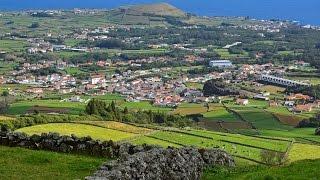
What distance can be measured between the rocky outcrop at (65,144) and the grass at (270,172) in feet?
9.22

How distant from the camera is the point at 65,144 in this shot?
17953 mm

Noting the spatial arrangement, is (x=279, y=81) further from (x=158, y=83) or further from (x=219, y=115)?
(x=219, y=115)

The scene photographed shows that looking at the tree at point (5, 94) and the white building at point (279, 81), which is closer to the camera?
the tree at point (5, 94)

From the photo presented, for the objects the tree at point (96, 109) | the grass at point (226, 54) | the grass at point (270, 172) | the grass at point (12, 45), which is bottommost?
the grass at point (226, 54)

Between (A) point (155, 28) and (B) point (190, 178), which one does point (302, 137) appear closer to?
(B) point (190, 178)

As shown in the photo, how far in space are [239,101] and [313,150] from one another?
44.2 metres

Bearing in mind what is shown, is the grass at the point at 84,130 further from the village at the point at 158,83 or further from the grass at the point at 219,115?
the village at the point at 158,83

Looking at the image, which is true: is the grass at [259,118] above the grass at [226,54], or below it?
below

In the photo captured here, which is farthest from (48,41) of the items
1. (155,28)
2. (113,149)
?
(113,149)

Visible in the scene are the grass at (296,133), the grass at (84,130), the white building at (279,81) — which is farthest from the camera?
the white building at (279,81)

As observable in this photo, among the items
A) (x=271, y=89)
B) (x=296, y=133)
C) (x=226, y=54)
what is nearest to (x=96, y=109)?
(x=296, y=133)

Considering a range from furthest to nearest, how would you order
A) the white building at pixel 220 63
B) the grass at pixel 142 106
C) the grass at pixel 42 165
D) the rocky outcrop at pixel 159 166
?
the white building at pixel 220 63 < the grass at pixel 142 106 < the grass at pixel 42 165 < the rocky outcrop at pixel 159 166

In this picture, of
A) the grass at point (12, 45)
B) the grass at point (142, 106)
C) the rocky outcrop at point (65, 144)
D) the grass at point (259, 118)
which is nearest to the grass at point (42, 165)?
the rocky outcrop at point (65, 144)

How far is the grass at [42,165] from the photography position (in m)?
14.4
